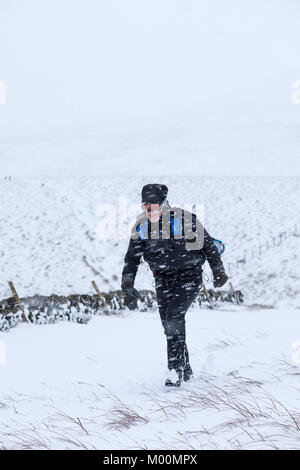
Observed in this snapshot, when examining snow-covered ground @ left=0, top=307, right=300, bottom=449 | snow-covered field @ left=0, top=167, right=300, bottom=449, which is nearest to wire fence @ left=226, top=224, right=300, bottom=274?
snow-covered field @ left=0, top=167, right=300, bottom=449

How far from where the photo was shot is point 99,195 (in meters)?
28.5

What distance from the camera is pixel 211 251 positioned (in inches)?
172

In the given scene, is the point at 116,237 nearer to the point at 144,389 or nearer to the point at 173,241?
the point at 173,241

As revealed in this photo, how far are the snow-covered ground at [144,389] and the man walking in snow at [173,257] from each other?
1.45 ft

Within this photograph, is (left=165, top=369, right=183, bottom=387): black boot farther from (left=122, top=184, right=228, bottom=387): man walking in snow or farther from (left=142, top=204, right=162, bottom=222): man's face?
(left=142, top=204, right=162, bottom=222): man's face

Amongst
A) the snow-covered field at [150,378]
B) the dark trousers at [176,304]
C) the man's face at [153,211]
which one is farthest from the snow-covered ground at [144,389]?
the man's face at [153,211]

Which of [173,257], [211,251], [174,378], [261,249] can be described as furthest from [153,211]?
[261,249]

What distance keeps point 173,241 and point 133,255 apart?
460mm

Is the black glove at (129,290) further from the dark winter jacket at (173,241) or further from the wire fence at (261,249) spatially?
the wire fence at (261,249)

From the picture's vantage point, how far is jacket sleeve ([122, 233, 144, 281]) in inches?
172

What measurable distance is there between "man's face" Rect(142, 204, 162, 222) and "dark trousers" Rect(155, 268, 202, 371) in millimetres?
605

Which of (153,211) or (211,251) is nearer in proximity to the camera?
(153,211)

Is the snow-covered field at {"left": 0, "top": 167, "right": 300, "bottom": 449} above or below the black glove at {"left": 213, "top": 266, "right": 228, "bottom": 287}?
below
